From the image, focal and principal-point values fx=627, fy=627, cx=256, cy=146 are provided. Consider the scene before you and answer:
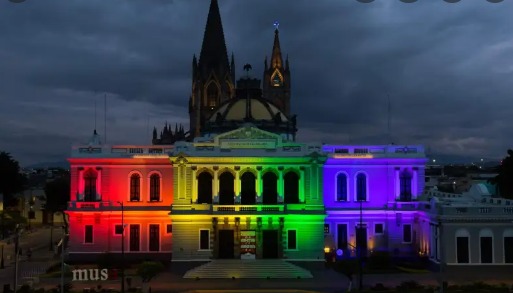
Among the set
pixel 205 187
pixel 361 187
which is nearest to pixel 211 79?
pixel 361 187

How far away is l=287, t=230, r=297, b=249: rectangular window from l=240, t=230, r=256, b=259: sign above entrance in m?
2.73

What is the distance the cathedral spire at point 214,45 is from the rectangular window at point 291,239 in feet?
172

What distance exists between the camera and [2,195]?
83000 mm

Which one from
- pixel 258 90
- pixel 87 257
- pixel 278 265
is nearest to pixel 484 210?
pixel 278 265

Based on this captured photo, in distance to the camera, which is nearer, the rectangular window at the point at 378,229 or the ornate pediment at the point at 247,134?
the ornate pediment at the point at 247,134

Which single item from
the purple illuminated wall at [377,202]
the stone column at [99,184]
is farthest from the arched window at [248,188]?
the stone column at [99,184]

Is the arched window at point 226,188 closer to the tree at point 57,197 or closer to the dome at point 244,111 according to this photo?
the dome at point 244,111

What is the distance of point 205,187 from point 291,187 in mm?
6787

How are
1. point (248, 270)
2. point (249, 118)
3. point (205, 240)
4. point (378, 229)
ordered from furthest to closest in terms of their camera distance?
point (249, 118) → point (378, 229) → point (205, 240) → point (248, 270)

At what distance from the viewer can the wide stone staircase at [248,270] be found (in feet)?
151

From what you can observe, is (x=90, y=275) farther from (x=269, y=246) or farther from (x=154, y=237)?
(x=269, y=246)

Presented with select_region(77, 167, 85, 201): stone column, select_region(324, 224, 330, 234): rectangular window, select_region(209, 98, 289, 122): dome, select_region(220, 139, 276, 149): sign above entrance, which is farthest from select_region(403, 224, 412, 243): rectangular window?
select_region(77, 167, 85, 201): stone column

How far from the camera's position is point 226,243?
48531 mm

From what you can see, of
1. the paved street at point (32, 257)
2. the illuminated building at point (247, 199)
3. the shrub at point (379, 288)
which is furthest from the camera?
the illuminated building at point (247, 199)
